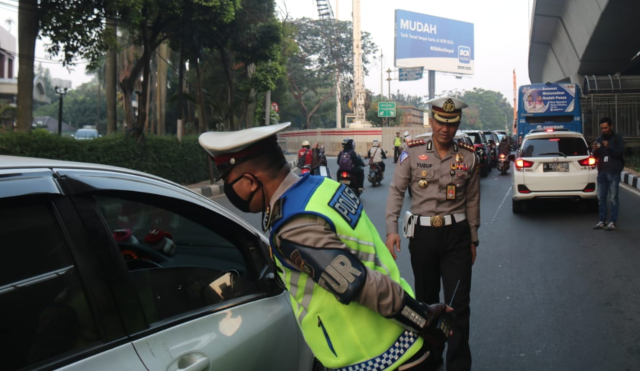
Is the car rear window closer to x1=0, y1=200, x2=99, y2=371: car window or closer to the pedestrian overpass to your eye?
the pedestrian overpass

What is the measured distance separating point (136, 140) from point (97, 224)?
47.6 feet

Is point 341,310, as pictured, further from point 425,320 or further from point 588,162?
point 588,162

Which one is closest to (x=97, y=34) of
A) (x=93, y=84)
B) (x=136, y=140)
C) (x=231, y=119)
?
(x=136, y=140)

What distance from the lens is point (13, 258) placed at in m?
1.71

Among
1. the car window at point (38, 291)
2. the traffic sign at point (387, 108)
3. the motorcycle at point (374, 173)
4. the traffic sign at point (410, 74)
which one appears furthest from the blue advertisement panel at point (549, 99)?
the traffic sign at point (410, 74)

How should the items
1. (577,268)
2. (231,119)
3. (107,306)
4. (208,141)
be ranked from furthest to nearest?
(231,119) → (577,268) → (208,141) → (107,306)

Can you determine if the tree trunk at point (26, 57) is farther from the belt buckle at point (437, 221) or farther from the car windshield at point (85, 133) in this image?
the car windshield at point (85, 133)

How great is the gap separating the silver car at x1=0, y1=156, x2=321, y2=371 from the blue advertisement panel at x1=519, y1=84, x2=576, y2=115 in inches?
823

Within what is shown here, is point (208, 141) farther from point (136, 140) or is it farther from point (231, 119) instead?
point (231, 119)

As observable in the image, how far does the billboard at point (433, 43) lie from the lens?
71.9m

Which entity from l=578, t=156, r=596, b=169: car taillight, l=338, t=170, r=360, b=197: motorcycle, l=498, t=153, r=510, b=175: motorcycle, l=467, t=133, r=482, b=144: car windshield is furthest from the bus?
l=578, t=156, r=596, b=169: car taillight

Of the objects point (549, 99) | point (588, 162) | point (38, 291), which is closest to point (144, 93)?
point (588, 162)

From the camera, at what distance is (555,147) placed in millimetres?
10992

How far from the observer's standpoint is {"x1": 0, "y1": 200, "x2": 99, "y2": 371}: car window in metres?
1.63
